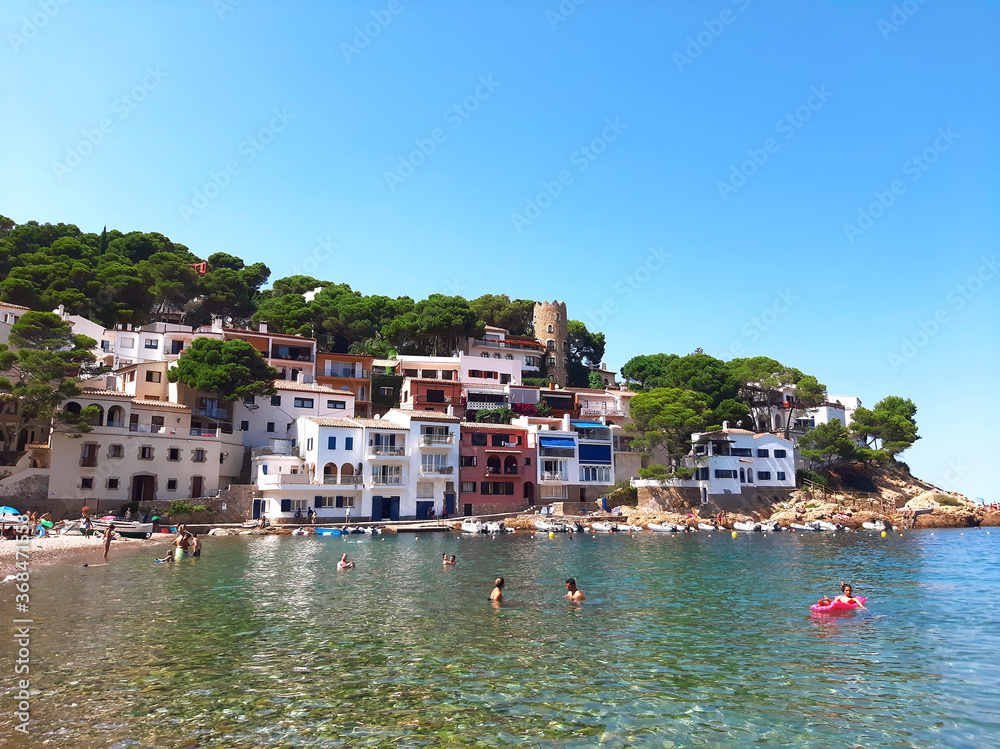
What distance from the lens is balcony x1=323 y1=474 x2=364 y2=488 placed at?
5822 centimetres

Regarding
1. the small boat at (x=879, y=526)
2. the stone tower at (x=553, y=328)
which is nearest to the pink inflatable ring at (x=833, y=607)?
the small boat at (x=879, y=526)

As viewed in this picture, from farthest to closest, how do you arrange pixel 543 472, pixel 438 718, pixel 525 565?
pixel 543 472 → pixel 525 565 → pixel 438 718

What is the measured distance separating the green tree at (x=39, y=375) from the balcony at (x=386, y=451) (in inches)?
871

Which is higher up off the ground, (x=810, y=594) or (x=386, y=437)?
(x=386, y=437)

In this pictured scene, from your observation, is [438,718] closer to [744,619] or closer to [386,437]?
[744,619]

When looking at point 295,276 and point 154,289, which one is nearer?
point 154,289

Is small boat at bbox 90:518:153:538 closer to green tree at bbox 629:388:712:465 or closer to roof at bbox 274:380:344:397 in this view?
roof at bbox 274:380:344:397

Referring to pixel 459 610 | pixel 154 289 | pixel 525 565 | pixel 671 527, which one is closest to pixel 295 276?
pixel 154 289

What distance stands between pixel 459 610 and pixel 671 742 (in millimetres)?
12065

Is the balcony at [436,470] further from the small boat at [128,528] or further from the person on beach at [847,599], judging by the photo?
the person on beach at [847,599]

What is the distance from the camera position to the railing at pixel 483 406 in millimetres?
76562

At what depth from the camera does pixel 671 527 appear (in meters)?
63.7

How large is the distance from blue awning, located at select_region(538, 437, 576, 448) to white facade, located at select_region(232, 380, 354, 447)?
20.1 meters

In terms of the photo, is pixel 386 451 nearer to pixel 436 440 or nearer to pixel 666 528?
pixel 436 440
